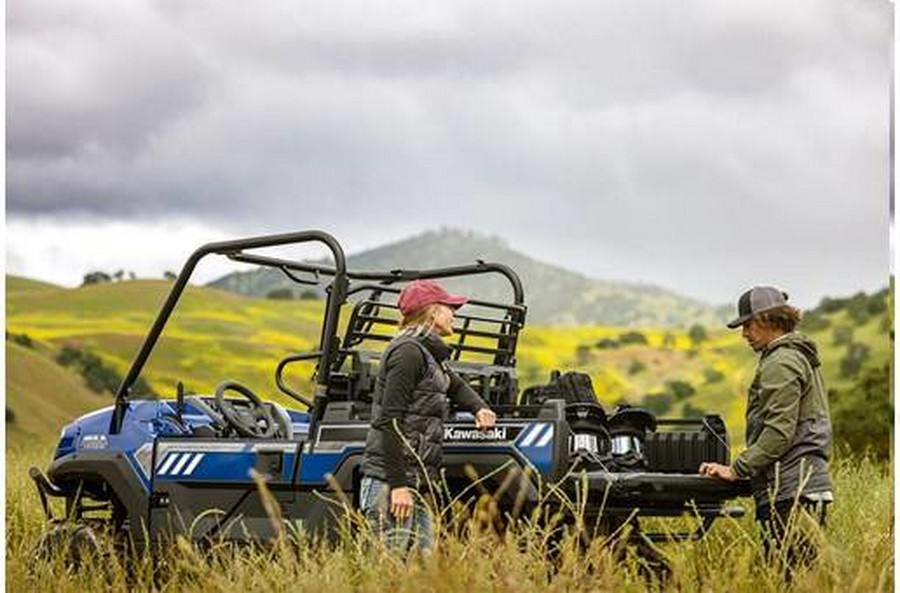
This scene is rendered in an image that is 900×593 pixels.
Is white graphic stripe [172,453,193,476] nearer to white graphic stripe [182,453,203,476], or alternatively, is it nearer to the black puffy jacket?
white graphic stripe [182,453,203,476]

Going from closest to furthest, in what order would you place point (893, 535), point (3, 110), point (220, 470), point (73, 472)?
point (3, 110) → point (893, 535) → point (220, 470) → point (73, 472)

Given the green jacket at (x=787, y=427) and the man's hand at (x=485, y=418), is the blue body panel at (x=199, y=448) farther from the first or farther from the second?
the green jacket at (x=787, y=427)

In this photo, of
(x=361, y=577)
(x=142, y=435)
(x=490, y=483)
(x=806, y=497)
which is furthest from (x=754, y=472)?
(x=142, y=435)

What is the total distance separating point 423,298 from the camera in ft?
19.8

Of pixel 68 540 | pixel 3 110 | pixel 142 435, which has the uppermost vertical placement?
pixel 3 110

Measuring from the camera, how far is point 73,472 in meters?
7.25

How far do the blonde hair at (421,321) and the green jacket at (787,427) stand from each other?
4.04 ft

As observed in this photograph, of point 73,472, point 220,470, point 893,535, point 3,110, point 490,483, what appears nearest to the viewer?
point 3,110

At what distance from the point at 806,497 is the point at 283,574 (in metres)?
2.05

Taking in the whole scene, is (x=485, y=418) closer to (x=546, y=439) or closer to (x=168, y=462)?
(x=546, y=439)

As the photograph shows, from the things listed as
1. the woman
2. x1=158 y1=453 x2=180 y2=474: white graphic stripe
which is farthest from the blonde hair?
x1=158 y1=453 x2=180 y2=474: white graphic stripe

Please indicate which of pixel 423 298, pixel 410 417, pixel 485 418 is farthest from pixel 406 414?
pixel 423 298

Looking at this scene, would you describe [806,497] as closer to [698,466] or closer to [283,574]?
[698,466]

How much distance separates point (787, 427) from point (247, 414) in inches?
98.5
